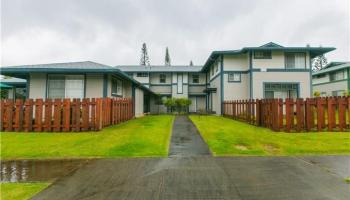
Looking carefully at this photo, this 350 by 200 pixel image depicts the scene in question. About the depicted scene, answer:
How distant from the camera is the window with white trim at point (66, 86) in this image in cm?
1377

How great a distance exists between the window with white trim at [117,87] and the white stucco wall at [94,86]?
5.41 feet

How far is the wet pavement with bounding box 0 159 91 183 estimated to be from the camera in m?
4.34

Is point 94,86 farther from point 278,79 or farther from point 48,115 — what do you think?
point 278,79

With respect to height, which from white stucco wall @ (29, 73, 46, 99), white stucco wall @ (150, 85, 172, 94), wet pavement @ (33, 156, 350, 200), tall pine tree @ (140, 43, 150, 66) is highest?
tall pine tree @ (140, 43, 150, 66)

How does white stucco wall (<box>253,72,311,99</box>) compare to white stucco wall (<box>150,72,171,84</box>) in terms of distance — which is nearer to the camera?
white stucco wall (<box>253,72,311,99</box>)

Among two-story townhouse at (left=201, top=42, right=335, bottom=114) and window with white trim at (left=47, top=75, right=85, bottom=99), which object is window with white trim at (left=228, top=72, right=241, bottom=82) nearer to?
two-story townhouse at (left=201, top=42, right=335, bottom=114)

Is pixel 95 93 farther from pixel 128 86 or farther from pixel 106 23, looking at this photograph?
pixel 106 23

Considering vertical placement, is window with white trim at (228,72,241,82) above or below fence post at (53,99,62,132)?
above

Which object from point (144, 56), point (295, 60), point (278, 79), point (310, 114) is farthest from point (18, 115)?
point (144, 56)

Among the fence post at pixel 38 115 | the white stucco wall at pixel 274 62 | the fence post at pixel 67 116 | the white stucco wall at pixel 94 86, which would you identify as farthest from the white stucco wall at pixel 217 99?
the fence post at pixel 38 115

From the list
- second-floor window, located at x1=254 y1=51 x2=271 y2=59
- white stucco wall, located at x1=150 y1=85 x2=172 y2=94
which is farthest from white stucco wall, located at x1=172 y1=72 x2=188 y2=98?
second-floor window, located at x1=254 y1=51 x2=271 y2=59

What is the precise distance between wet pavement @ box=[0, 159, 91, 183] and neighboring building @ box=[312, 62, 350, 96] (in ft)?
109

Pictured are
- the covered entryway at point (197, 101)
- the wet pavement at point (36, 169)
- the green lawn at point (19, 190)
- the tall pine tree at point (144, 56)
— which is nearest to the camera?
the green lawn at point (19, 190)

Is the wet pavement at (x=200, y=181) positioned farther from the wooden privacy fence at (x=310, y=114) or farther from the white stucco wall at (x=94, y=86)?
the white stucco wall at (x=94, y=86)
